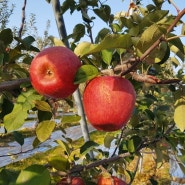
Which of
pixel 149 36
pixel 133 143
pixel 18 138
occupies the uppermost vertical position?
pixel 149 36

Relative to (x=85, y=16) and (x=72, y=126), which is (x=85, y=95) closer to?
(x=85, y=16)

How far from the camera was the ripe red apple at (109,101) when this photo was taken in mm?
838

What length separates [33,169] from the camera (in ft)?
2.47

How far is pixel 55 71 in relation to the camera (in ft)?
2.73

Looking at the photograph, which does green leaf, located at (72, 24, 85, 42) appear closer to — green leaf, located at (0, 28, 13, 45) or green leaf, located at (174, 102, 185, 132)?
green leaf, located at (0, 28, 13, 45)

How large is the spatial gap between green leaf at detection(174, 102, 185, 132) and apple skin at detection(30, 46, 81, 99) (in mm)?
393

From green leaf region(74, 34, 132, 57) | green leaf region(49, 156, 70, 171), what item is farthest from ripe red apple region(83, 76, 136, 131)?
green leaf region(49, 156, 70, 171)

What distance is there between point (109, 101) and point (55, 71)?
167 millimetres

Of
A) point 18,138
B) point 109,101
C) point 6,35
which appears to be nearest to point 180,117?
point 109,101

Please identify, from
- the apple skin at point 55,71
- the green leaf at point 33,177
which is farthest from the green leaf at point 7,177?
the apple skin at point 55,71

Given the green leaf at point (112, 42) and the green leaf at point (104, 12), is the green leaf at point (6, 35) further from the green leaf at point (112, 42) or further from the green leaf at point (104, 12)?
the green leaf at point (104, 12)

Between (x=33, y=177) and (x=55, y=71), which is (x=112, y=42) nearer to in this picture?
(x=55, y=71)

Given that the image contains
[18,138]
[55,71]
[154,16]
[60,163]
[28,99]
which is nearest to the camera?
[55,71]

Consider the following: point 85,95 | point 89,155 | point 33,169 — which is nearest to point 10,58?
point 85,95
